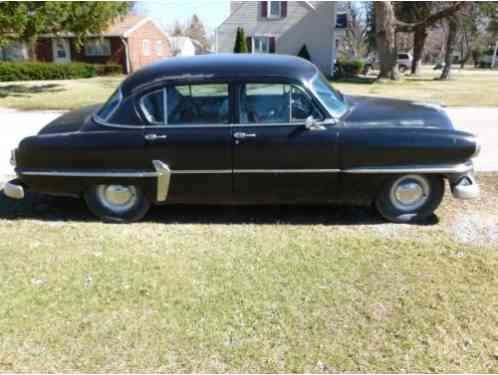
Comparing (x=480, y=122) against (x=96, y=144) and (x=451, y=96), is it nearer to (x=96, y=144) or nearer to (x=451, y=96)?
(x=451, y=96)

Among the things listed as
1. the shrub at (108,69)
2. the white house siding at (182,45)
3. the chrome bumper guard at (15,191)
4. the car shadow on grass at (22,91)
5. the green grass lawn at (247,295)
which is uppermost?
the white house siding at (182,45)

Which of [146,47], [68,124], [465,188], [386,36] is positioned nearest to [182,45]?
[146,47]

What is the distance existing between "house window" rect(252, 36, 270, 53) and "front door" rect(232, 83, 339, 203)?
2731 centimetres

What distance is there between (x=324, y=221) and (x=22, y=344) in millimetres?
3048

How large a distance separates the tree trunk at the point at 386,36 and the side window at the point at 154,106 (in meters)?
20.1

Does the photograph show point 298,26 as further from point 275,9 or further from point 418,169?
point 418,169

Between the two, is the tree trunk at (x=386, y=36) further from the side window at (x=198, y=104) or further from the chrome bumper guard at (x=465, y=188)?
the side window at (x=198, y=104)

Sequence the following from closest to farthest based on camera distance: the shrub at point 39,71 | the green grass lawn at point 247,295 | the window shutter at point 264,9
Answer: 1. the green grass lawn at point 247,295
2. the shrub at point 39,71
3. the window shutter at point 264,9

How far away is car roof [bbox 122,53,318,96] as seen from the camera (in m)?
4.08

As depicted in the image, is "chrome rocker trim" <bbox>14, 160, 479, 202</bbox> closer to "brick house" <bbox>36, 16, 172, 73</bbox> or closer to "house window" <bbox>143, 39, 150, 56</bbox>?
"brick house" <bbox>36, 16, 172, 73</bbox>

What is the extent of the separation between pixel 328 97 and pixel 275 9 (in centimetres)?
2771

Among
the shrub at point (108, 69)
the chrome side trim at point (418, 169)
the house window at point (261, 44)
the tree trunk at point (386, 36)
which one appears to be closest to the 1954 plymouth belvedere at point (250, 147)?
the chrome side trim at point (418, 169)

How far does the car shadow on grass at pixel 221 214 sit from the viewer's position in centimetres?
453

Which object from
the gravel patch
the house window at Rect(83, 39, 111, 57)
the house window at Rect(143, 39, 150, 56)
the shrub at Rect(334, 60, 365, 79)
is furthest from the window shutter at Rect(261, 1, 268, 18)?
the gravel patch
